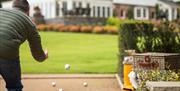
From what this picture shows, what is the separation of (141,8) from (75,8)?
1491 cm

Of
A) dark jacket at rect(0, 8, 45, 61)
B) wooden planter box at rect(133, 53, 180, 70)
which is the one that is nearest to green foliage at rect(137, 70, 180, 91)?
wooden planter box at rect(133, 53, 180, 70)

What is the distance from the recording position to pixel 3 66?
780cm

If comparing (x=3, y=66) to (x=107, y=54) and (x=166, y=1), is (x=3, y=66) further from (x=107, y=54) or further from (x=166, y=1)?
(x=166, y=1)

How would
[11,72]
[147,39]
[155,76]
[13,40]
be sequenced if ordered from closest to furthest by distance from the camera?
[11,72] < [13,40] < [155,76] < [147,39]

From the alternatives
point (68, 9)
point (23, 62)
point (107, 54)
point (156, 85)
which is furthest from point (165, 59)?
point (68, 9)

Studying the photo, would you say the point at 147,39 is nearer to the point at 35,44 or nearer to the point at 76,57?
the point at 35,44

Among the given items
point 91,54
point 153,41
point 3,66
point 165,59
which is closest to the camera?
point 3,66

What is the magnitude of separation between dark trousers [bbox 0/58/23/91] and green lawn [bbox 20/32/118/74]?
435 inches

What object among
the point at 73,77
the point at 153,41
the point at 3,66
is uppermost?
the point at 3,66

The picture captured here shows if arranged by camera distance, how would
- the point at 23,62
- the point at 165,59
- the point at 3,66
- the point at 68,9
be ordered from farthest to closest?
the point at 68,9 → the point at 23,62 → the point at 165,59 → the point at 3,66

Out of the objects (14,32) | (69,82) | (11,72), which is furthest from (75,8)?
(11,72)

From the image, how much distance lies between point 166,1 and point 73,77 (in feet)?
203

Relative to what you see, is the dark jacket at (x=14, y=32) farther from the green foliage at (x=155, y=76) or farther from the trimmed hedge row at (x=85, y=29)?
the trimmed hedge row at (x=85, y=29)

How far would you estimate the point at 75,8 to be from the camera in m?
56.3
